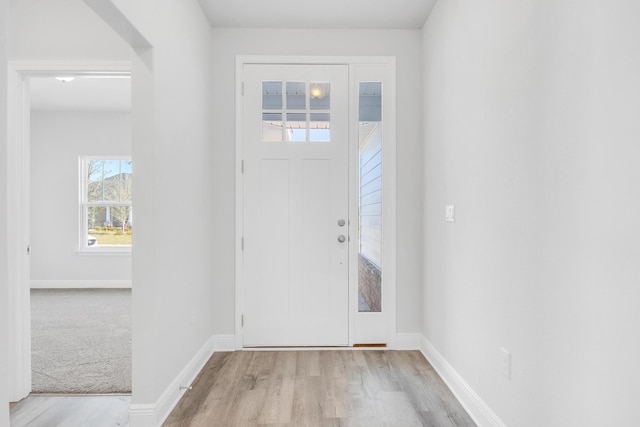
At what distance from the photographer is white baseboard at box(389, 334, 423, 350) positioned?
3.20 meters

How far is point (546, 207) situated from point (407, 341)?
2.01m

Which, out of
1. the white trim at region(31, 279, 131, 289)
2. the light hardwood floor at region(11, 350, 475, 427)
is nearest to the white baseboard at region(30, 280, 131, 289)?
the white trim at region(31, 279, 131, 289)

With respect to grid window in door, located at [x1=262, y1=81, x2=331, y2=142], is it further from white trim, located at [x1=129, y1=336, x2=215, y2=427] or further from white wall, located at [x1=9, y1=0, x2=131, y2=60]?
white trim, located at [x1=129, y1=336, x2=215, y2=427]

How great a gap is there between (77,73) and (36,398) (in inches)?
78.9

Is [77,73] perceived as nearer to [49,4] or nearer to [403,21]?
[49,4]

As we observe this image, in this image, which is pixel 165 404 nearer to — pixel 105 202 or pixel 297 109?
pixel 297 109

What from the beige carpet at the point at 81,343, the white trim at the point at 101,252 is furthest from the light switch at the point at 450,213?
the white trim at the point at 101,252

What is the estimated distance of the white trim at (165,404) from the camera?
2.00m

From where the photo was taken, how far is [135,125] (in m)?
2.02

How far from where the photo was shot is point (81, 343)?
3.33 meters

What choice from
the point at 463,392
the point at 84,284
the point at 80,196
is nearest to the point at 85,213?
the point at 80,196

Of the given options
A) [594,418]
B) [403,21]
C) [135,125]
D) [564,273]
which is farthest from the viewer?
[403,21]

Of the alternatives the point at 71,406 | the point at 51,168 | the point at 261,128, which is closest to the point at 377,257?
the point at 261,128

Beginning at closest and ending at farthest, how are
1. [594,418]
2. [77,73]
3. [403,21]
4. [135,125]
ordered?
[594,418]
[135,125]
[77,73]
[403,21]
